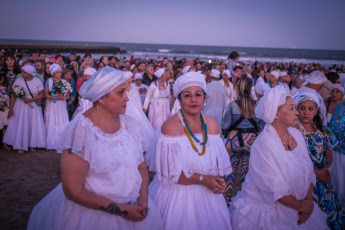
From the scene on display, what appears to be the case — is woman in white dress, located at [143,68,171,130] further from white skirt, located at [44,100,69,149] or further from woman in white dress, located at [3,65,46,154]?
woman in white dress, located at [3,65,46,154]

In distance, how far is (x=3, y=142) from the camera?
777 centimetres

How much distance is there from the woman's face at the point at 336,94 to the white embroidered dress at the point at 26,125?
7369 mm

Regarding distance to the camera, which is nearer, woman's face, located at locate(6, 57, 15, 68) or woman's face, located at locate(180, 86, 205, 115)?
woman's face, located at locate(180, 86, 205, 115)

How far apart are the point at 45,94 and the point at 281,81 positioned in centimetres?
858

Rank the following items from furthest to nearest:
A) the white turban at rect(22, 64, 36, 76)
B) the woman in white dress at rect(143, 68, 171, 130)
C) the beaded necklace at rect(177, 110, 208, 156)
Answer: the woman in white dress at rect(143, 68, 171, 130)
the white turban at rect(22, 64, 36, 76)
the beaded necklace at rect(177, 110, 208, 156)

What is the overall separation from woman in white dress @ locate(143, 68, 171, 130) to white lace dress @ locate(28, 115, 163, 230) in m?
6.04

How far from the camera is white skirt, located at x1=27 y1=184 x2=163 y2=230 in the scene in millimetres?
2191

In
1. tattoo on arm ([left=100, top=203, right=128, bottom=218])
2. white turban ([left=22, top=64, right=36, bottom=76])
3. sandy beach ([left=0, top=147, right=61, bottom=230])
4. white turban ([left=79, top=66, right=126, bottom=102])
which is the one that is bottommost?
sandy beach ([left=0, top=147, right=61, bottom=230])

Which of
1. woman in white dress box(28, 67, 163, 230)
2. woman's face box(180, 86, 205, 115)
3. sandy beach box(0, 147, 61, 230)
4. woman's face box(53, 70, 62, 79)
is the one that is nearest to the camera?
woman in white dress box(28, 67, 163, 230)

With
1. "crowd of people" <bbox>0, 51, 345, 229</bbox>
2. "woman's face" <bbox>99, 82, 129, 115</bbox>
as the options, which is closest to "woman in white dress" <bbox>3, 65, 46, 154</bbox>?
"crowd of people" <bbox>0, 51, 345, 229</bbox>

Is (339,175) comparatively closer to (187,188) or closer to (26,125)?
(187,188)

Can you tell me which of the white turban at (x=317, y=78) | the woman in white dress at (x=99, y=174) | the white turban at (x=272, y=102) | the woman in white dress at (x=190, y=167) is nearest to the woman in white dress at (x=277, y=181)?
the white turban at (x=272, y=102)

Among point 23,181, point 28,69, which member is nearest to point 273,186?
point 23,181

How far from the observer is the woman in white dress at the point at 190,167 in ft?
9.20
